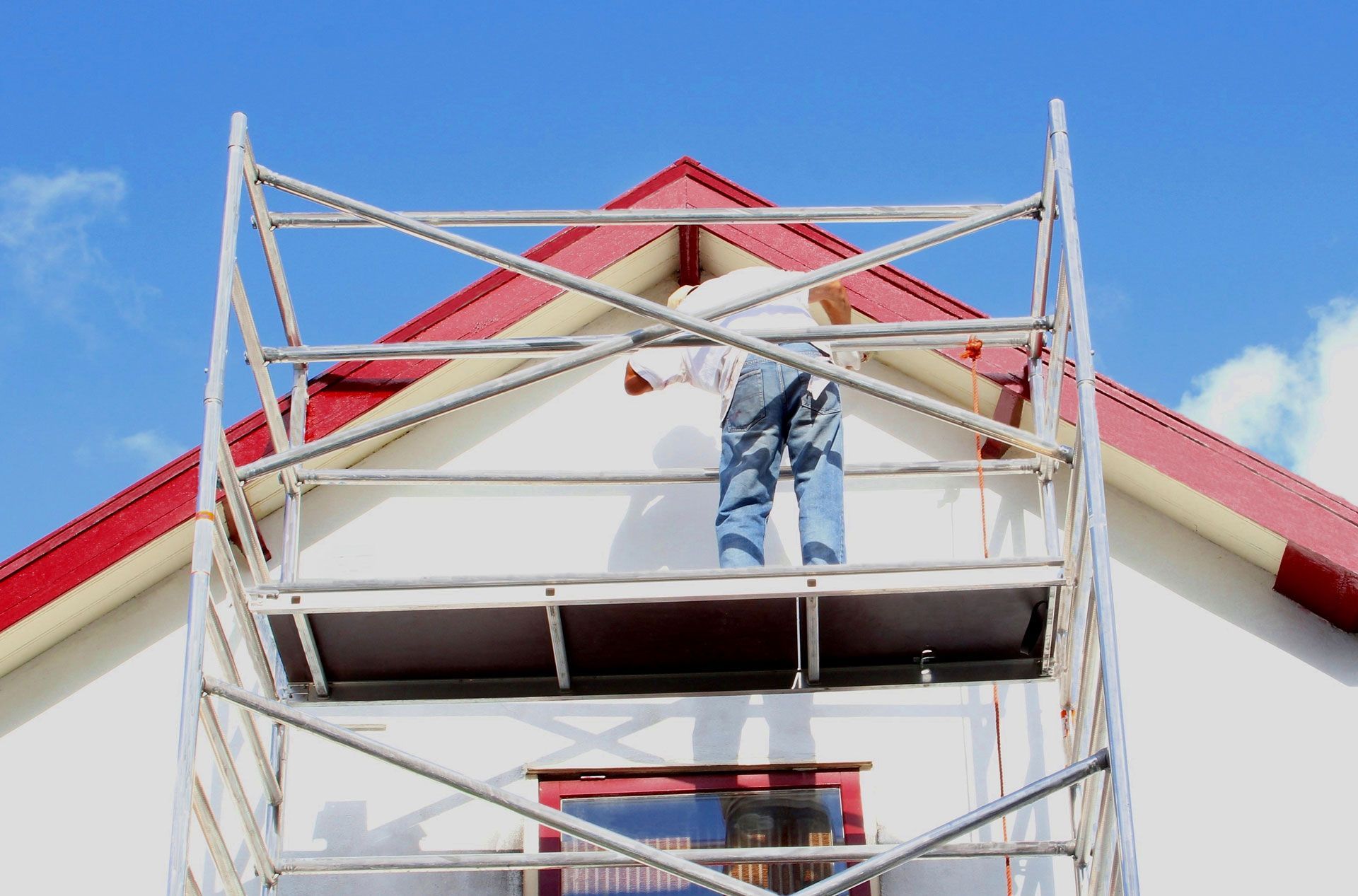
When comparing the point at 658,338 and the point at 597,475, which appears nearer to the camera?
the point at 658,338

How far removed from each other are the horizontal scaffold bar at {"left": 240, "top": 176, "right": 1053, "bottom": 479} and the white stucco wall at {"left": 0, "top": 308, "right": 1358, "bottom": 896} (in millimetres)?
1092

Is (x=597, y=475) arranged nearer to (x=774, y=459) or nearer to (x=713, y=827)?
(x=774, y=459)

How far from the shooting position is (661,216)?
782 centimetres

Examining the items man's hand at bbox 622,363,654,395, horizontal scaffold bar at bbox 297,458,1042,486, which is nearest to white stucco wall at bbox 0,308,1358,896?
horizontal scaffold bar at bbox 297,458,1042,486

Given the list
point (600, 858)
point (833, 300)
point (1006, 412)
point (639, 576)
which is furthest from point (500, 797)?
point (1006, 412)

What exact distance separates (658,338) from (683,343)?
0.51 feet

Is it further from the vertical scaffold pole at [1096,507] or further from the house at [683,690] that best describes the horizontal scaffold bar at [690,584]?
the vertical scaffold pole at [1096,507]

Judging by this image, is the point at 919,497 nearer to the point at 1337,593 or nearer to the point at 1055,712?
the point at 1055,712

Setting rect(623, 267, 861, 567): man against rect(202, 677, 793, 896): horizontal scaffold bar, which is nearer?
rect(202, 677, 793, 896): horizontal scaffold bar

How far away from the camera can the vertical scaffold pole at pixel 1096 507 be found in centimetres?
545

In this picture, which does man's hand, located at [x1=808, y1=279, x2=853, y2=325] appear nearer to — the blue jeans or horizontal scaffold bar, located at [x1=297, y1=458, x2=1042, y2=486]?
the blue jeans

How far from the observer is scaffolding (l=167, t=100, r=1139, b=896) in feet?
19.0

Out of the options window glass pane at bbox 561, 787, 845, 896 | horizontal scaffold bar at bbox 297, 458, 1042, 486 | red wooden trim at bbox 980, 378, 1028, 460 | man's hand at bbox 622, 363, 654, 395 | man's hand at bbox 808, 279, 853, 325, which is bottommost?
window glass pane at bbox 561, 787, 845, 896

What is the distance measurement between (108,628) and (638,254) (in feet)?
10.00
